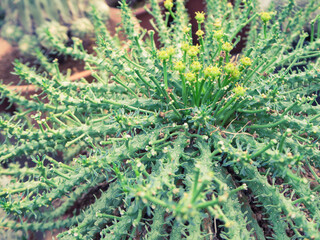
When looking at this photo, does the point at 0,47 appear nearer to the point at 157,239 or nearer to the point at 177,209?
the point at 157,239

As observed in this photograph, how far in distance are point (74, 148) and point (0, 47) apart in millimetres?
814

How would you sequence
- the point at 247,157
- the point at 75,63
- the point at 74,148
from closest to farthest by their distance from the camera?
the point at 247,157, the point at 74,148, the point at 75,63

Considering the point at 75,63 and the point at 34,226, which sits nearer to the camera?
the point at 34,226

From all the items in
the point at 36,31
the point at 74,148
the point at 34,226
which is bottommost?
the point at 34,226

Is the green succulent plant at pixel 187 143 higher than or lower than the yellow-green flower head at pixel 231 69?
lower

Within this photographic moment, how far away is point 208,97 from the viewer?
93 centimetres

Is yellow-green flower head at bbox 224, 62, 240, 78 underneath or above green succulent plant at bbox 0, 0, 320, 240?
above

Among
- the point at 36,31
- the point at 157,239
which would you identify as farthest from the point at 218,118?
the point at 36,31

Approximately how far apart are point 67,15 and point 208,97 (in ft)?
3.34

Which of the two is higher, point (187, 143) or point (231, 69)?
point (231, 69)

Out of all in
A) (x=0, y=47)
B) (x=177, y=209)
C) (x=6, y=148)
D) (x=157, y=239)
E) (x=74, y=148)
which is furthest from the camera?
(x=0, y=47)

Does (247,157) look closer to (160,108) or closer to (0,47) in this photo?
(160,108)

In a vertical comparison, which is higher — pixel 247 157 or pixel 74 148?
pixel 247 157

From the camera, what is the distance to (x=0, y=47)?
1502 millimetres
